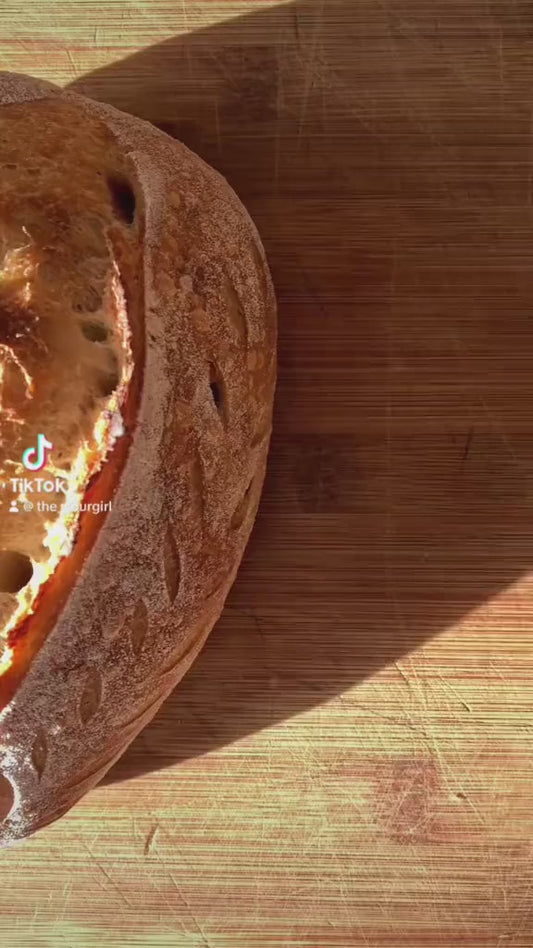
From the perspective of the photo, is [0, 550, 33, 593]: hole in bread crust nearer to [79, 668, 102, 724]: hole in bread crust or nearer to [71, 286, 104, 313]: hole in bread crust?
[79, 668, 102, 724]: hole in bread crust

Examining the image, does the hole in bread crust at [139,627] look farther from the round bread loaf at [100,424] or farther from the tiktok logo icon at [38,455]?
the tiktok logo icon at [38,455]

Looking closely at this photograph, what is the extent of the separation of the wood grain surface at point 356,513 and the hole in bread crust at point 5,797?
293 millimetres

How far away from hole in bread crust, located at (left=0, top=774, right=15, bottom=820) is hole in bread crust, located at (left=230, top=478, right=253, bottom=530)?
1.27ft

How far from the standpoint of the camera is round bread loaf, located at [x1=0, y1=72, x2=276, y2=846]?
0.78 m

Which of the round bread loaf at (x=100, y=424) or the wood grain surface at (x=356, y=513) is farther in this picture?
the wood grain surface at (x=356, y=513)

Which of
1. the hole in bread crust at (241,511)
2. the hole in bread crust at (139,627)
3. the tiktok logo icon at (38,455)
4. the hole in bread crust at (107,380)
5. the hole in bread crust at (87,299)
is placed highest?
the hole in bread crust at (87,299)

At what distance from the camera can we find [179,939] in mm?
1171

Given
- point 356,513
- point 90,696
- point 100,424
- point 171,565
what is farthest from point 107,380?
point 356,513

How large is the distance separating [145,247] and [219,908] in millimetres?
966

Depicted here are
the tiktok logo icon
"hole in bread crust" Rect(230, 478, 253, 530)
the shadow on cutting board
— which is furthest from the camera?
the shadow on cutting board

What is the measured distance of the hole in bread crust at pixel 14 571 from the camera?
798mm

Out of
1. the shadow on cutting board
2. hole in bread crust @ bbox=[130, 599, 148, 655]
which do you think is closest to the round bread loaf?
hole in bread crust @ bbox=[130, 599, 148, 655]

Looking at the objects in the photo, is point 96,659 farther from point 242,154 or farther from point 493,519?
point 242,154

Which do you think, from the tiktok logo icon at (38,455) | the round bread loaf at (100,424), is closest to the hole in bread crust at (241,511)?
the round bread loaf at (100,424)
